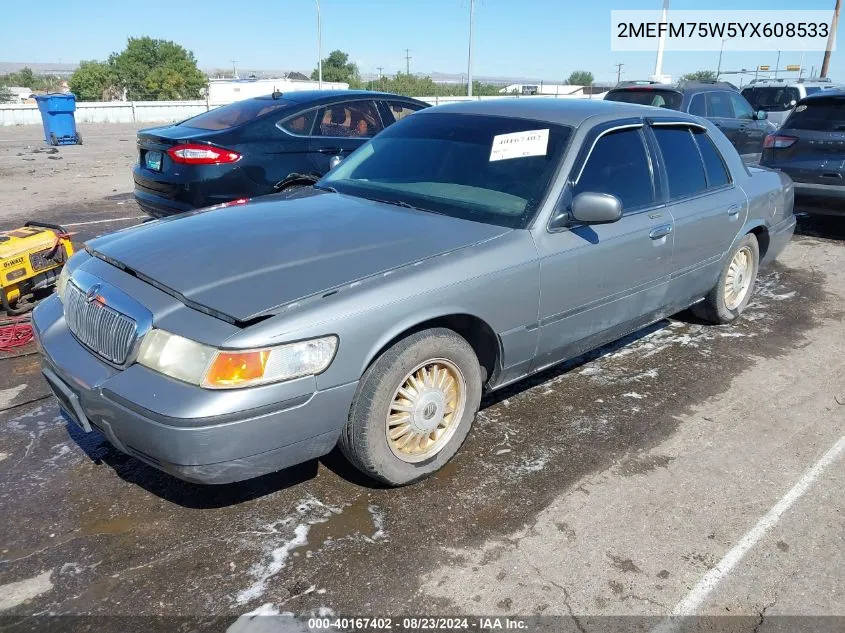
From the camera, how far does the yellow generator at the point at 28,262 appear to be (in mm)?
5020

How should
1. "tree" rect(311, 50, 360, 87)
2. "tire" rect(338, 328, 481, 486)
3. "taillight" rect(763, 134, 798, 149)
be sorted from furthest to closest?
1. "tree" rect(311, 50, 360, 87)
2. "taillight" rect(763, 134, 798, 149)
3. "tire" rect(338, 328, 481, 486)

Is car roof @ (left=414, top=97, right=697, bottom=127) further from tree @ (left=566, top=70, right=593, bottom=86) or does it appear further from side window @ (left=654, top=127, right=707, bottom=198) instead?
tree @ (left=566, top=70, right=593, bottom=86)

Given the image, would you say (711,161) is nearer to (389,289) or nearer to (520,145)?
(520,145)

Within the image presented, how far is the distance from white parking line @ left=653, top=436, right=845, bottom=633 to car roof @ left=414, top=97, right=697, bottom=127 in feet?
7.07

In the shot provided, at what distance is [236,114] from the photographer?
22.0 ft

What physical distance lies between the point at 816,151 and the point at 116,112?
2908cm

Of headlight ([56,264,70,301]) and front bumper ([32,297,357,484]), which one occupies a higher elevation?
headlight ([56,264,70,301])

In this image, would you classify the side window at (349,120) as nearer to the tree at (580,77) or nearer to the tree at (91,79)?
the tree at (91,79)

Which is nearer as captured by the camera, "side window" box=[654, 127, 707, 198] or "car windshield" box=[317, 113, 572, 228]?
"car windshield" box=[317, 113, 572, 228]

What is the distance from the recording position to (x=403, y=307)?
2.85 m

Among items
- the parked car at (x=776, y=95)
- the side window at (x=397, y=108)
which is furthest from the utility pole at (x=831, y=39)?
the side window at (x=397, y=108)

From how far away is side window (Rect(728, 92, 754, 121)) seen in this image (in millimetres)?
10844

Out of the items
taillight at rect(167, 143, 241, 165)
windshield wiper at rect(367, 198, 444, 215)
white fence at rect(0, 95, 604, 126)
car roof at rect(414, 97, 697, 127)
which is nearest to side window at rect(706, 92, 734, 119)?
car roof at rect(414, 97, 697, 127)

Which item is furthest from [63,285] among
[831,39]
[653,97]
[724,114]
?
[831,39]
